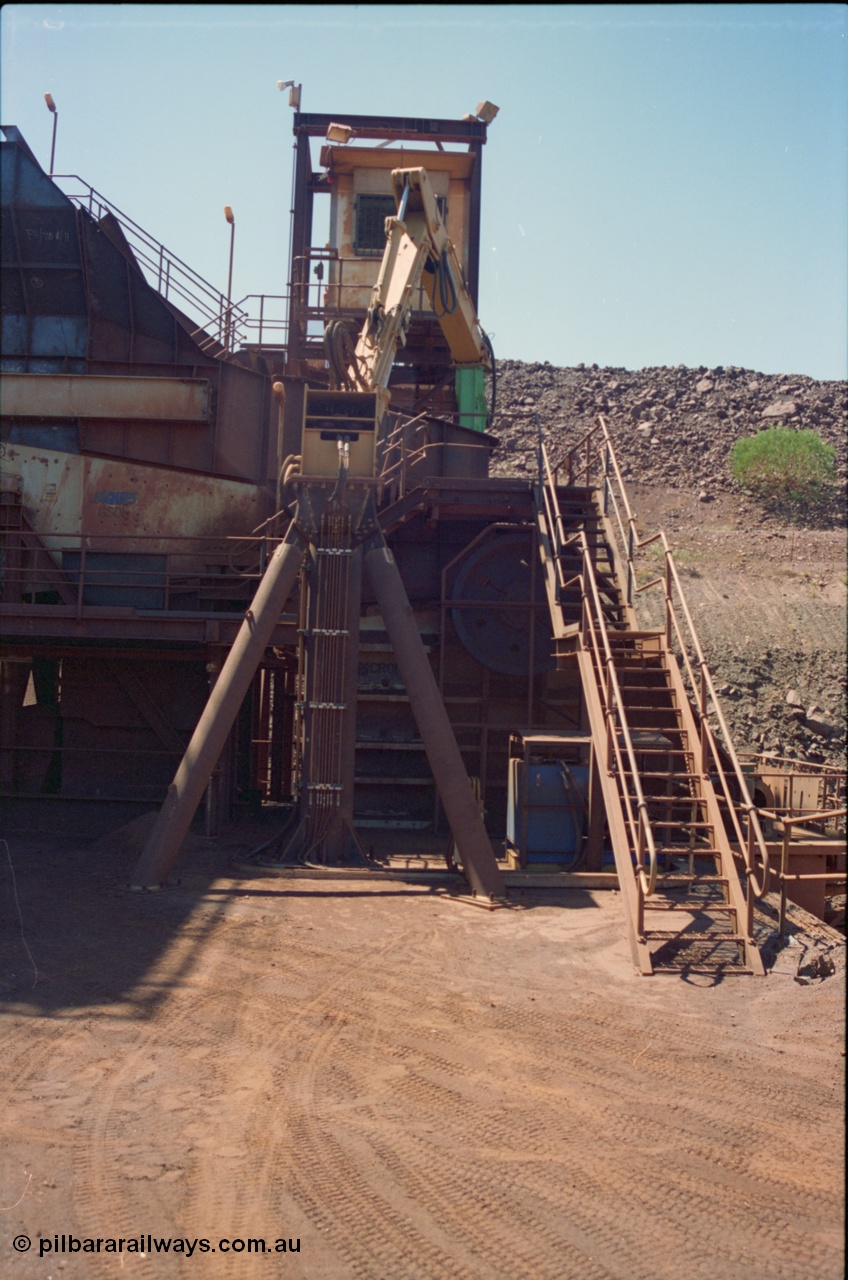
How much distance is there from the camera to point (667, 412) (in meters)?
49.3

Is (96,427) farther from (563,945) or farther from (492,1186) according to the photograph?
(492,1186)

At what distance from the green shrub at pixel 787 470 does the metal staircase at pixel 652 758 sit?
2756 cm

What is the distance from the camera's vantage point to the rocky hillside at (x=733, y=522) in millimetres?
23859

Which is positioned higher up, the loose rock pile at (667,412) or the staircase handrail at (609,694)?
the loose rock pile at (667,412)

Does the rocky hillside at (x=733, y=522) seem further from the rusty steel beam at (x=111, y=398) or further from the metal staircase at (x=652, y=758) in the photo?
the metal staircase at (x=652, y=758)

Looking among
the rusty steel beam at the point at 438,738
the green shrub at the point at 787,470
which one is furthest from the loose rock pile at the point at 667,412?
the rusty steel beam at the point at 438,738

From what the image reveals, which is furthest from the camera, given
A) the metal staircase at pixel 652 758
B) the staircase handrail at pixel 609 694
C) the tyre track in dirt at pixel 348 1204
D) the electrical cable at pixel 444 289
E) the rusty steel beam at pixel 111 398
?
the rusty steel beam at pixel 111 398

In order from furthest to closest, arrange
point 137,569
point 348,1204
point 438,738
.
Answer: point 137,569
point 438,738
point 348,1204

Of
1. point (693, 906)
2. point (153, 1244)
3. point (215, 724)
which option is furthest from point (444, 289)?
point (153, 1244)

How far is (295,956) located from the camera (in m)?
8.65

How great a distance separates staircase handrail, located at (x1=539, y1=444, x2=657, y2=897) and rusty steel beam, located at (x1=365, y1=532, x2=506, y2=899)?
58.8 inches

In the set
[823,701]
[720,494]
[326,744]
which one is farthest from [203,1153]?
[720,494]

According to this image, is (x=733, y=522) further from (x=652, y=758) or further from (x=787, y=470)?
(x=652, y=758)

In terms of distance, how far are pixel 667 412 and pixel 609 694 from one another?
4110 centimetres
